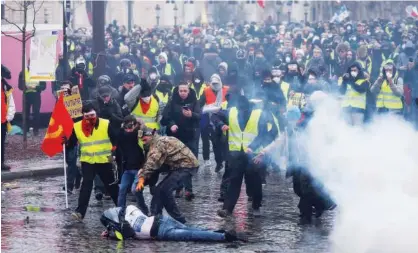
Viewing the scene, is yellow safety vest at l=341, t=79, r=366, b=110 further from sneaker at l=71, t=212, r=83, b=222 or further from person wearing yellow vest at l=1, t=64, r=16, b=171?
sneaker at l=71, t=212, r=83, b=222

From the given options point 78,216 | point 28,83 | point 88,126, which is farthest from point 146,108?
point 28,83

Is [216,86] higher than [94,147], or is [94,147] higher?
[216,86]

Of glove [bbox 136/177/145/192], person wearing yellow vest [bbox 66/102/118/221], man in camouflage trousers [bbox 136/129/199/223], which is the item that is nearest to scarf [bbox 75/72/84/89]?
person wearing yellow vest [bbox 66/102/118/221]

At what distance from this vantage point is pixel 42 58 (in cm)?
2444

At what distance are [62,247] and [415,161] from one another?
157 inches

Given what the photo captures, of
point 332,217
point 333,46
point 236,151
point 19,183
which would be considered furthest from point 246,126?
point 333,46

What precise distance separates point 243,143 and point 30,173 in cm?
582

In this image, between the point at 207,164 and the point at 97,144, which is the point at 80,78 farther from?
the point at 97,144

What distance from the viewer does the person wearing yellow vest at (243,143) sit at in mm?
15822

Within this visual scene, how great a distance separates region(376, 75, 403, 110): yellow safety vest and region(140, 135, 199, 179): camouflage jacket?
824cm

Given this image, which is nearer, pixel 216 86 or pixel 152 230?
pixel 152 230

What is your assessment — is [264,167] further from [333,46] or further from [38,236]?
[333,46]

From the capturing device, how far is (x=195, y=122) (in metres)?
17.8

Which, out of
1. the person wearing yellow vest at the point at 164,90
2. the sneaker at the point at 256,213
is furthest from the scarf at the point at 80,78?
the sneaker at the point at 256,213
